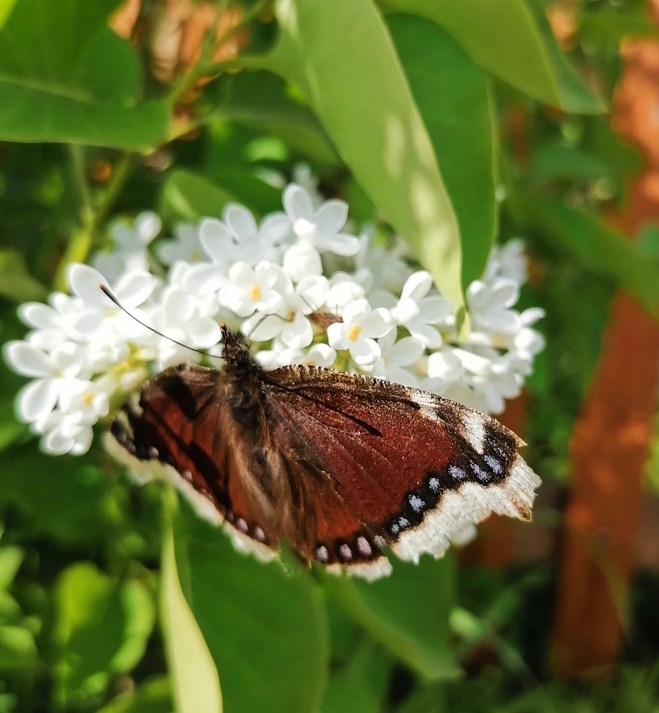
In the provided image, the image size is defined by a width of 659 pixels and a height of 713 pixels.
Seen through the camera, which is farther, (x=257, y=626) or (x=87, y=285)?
(x=257, y=626)

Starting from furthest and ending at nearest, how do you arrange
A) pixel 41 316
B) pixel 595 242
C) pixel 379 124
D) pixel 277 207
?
1. pixel 595 242
2. pixel 277 207
3. pixel 41 316
4. pixel 379 124

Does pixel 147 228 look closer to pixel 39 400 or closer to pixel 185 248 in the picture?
pixel 185 248

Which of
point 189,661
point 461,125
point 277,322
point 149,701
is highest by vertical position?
point 461,125

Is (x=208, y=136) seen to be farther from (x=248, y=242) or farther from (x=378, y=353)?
(x=378, y=353)

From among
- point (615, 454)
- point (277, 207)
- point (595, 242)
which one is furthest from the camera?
point (615, 454)

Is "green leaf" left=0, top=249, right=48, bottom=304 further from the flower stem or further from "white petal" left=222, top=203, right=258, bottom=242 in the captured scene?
"white petal" left=222, top=203, right=258, bottom=242

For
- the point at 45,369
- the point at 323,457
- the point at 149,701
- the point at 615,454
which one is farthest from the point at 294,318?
the point at 615,454

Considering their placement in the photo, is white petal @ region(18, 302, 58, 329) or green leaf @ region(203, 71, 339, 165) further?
green leaf @ region(203, 71, 339, 165)

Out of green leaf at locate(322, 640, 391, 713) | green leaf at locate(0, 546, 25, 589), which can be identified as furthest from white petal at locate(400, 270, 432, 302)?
green leaf at locate(322, 640, 391, 713)
